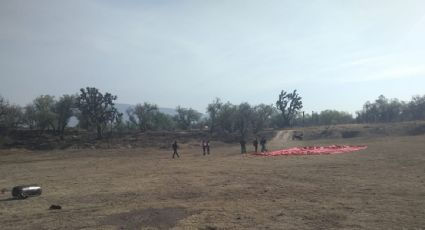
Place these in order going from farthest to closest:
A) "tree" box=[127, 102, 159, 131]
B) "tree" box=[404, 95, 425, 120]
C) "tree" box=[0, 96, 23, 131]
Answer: "tree" box=[404, 95, 425, 120]
"tree" box=[127, 102, 159, 131]
"tree" box=[0, 96, 23, 131]

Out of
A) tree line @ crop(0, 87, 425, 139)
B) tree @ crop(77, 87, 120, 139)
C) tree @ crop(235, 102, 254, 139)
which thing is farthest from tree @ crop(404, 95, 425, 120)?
tree @ crop(77, 87, 120, 139)

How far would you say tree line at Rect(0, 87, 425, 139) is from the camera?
71.8m

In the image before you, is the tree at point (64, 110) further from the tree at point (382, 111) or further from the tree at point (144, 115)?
the tree at point (382, 111)

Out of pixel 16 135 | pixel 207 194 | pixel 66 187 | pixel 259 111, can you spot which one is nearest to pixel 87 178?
pixel 66 187

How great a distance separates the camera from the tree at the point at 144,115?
89.2 m

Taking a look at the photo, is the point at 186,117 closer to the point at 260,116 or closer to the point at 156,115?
the point at 156,115

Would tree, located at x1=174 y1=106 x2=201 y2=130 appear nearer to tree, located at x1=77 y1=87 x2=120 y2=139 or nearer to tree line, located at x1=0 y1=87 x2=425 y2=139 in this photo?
tree line, located at x1=0 y1=87 x2=425 y2=139

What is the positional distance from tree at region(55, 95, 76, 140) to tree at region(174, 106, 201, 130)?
87.1 ft

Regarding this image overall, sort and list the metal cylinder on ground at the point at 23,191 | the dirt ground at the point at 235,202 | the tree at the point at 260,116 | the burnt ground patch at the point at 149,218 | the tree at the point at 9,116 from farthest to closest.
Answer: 1. the tree at the point at 260,116
2. the tree at the point at 9,116
3. the metal cylinder on ground at the point at 23,191
4. the burnt ground patch at the point at 149,218
5. the dirt ground at the point at 235,202

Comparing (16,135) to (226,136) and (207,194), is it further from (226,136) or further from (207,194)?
(207,194)

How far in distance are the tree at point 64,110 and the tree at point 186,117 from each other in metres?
26.6

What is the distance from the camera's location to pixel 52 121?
242 ft

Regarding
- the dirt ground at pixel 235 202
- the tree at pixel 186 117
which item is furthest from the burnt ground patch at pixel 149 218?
the tree at pixel 186 117

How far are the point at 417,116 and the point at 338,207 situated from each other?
344 ft
